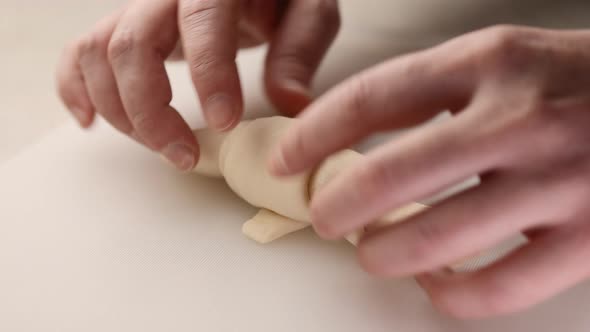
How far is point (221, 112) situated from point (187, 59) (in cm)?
10

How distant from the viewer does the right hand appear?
748 mm

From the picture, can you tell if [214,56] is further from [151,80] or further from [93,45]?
[93,45]

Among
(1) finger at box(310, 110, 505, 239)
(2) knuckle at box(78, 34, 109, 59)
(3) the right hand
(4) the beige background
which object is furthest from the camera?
(4) the beige background

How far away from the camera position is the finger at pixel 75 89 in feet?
2.89

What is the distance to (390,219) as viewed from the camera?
2.16 ft

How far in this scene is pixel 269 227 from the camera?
73 centimetres

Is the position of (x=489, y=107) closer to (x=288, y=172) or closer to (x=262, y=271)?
(x=288, y=172)

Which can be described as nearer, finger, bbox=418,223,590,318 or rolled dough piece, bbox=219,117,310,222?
finger, bbox=418,223,590,318

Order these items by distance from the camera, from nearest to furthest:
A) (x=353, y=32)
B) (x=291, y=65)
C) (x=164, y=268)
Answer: (x=164, y=268) < (x=291, y=65) < (x=353, y=32)

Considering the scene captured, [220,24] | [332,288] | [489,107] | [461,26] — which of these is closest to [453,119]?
[489,107]

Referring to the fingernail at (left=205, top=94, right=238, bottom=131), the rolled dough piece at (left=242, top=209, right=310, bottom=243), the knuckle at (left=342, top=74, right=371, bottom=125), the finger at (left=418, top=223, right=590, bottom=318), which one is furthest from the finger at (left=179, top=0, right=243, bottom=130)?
the finger at (left=418, top=223, right=590, bottom=318)

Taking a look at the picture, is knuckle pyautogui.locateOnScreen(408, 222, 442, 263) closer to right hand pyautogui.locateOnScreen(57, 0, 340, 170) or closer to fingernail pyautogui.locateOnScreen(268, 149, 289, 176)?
fingernail pyautogui.locateOnScreen(268, 149, 289, 176)

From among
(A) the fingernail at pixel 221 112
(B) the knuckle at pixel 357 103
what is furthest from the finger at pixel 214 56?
(B) the knuckle at pixel 357 103

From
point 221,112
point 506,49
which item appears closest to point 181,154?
point 221,112
